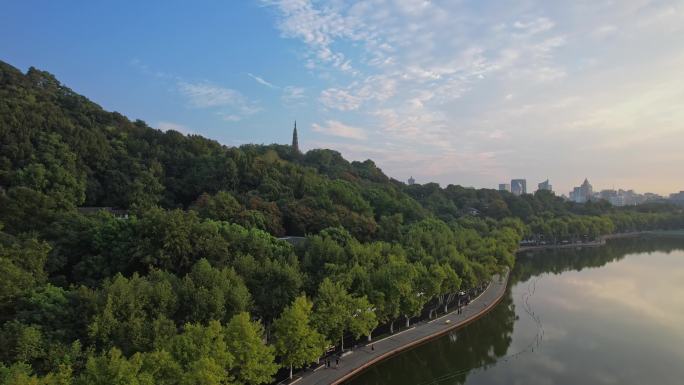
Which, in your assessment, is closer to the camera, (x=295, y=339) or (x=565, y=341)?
(x=295, y=339)

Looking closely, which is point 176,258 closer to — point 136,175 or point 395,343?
point 395,343

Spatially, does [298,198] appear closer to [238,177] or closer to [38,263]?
[238,177]

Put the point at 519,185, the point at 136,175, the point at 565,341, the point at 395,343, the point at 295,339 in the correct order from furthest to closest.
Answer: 1. the point at 519,185
2. the point at 136,175
3. the point at 565,341
4. the point at 395,343
5. the point at 295,339

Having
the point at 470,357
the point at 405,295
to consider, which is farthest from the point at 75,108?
the point at 470,357

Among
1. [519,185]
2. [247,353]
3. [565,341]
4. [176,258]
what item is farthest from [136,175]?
[519,185]

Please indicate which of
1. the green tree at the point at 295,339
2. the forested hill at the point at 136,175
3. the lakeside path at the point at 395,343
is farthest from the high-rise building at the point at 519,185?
the green tree at the point at 295,339

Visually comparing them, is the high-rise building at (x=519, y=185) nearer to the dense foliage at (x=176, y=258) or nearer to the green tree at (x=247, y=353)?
the dense foliage at (x=176, y=258)

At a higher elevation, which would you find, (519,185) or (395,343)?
(519,185)
